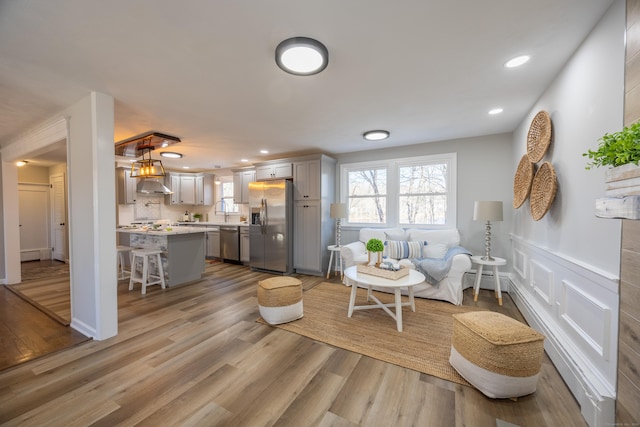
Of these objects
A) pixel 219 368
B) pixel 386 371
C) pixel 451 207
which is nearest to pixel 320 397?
pixel 386 371

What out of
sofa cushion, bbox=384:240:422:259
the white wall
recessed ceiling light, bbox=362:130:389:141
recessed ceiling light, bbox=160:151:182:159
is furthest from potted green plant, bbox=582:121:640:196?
recessed ceiling light, bbox=160:151:182:159

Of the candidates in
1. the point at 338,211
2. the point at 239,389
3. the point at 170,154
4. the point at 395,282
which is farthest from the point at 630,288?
the point at 170,154

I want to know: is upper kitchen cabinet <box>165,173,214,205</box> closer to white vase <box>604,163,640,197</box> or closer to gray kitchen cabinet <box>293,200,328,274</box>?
gray kitchen cabinet <box>293,200,328,274</box>

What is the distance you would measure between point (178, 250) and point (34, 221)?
16.8 ft

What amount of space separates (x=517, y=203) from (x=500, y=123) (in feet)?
3.93

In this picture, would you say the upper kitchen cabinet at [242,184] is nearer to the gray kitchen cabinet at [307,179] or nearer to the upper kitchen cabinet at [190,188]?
the upper kitchen cabinet at [190,188]

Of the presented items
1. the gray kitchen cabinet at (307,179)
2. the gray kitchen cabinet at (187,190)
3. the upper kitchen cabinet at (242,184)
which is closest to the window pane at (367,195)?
the gray kitchen cabinet at (307,179)

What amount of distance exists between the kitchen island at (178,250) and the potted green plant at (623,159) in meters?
4.72

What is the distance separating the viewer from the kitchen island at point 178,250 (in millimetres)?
4121

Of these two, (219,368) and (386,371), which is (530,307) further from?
(219,368)

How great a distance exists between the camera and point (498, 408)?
162 cm

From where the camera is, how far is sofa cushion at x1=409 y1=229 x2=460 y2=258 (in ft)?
12.8

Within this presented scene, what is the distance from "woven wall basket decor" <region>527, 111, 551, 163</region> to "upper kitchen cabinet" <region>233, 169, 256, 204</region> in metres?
5.18

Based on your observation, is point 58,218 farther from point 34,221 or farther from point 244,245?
point 244,245
